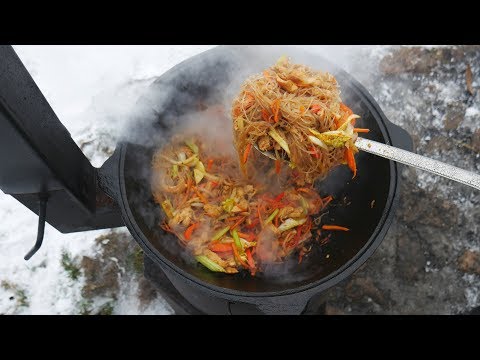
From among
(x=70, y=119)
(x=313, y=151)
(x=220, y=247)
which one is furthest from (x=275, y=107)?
(x=70, y=119)

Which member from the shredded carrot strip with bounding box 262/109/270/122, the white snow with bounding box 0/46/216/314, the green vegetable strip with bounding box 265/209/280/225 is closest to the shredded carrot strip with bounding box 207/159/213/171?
the green vegetable strip with bounding box 265/209/280/225

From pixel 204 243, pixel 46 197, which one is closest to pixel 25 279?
pixel 46 197

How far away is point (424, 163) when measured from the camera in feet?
7.74

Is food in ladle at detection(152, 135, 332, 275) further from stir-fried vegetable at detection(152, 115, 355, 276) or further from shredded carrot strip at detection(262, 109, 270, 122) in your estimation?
shredded carrot strip at detection(262, 109, 270, 122)

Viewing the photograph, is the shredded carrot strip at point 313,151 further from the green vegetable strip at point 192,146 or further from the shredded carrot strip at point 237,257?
the green vegetable strip at point 192,146

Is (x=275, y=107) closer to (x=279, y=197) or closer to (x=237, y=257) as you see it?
(x=279, y=197)

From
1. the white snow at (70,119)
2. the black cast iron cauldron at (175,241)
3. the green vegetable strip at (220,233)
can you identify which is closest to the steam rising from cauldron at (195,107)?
the black cast iron cauldron at (175,241)

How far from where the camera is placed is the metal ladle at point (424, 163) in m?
2.27

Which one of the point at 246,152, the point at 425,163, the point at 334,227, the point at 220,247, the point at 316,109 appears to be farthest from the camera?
the point at 334,227

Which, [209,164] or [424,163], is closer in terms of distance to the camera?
[424,163]

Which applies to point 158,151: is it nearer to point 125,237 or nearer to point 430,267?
point 125,237

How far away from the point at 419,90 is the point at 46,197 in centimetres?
370

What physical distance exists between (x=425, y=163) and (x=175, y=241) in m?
1.69

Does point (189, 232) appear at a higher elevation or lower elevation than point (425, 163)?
lower
